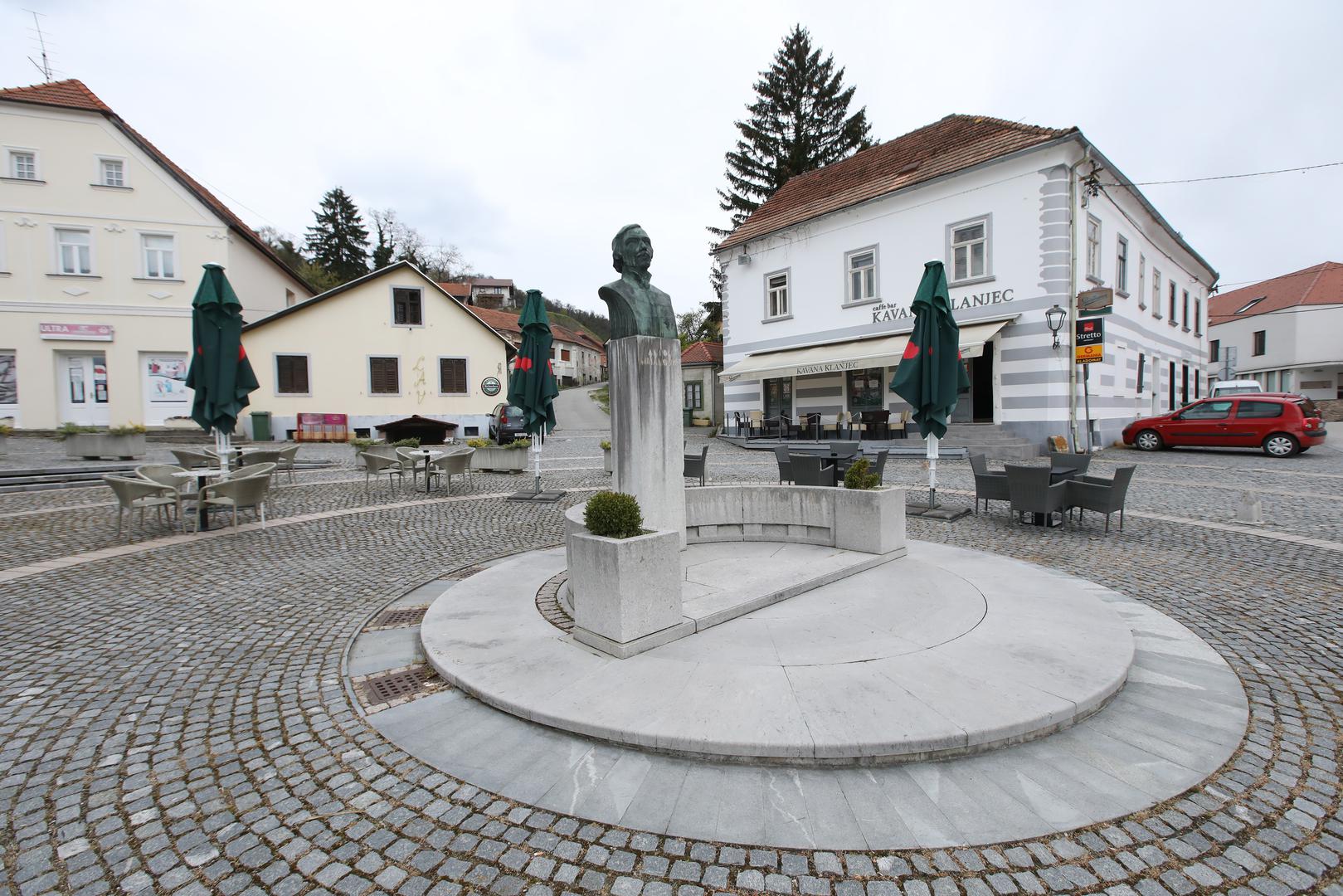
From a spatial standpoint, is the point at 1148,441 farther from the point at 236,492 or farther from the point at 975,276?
the point at 236,492

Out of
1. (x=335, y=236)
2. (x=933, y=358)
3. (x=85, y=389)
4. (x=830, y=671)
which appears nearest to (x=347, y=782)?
(x=830, y=671)

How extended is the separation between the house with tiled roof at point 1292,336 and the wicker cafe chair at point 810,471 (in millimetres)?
42630

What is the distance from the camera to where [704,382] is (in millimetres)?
30656

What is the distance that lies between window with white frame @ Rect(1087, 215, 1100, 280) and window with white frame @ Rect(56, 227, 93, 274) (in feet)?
107

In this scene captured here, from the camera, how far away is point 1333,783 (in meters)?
2.58

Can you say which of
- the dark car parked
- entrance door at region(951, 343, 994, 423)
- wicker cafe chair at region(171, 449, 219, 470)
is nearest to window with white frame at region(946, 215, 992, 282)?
entrance door at region(951, 343, 994, 423)

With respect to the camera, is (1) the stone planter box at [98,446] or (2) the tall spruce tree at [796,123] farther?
(2) the tall spruce tree at [796,123]

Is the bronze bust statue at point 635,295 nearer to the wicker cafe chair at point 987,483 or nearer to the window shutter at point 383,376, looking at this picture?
the wicker cafe chair at point 987,483

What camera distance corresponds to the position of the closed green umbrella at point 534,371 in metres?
10.8

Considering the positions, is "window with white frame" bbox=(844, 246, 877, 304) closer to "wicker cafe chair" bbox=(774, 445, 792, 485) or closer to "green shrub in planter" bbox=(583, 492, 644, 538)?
"wicker cafe chair" bbox=(774, 445, 792, 485)

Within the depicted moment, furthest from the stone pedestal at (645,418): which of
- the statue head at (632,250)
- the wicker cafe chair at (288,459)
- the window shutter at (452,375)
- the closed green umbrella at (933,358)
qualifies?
the window shutter at (452,375)

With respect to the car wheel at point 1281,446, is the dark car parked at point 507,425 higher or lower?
higher

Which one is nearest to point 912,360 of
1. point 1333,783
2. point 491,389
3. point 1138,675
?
point 1138,675

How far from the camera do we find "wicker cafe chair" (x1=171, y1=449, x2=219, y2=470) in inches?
453
